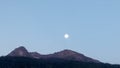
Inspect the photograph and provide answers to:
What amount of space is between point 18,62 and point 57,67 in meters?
8.80

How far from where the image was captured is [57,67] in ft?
216

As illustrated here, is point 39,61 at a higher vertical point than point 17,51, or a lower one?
lower

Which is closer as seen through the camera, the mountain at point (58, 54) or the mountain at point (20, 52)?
Result: the mountain at point (58, 54)

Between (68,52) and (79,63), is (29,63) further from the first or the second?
(68,52)

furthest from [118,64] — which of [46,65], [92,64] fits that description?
[46,65]

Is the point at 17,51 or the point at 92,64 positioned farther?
the point at 17,51

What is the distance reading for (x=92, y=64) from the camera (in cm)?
7194

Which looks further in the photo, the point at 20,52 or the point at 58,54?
the point at 58,54

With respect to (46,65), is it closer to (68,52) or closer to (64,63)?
(64,63)

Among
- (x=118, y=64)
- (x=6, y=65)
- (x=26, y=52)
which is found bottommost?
(x=6, y=65)

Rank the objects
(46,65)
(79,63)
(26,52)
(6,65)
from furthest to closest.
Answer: (26,52)
(79,63)
(46,65)
(6,65)

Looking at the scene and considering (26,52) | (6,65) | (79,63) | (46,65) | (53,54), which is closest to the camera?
(6,65)

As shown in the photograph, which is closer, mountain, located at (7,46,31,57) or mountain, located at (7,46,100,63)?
mountain, located at (7,46,100,63)

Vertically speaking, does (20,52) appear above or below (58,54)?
below
